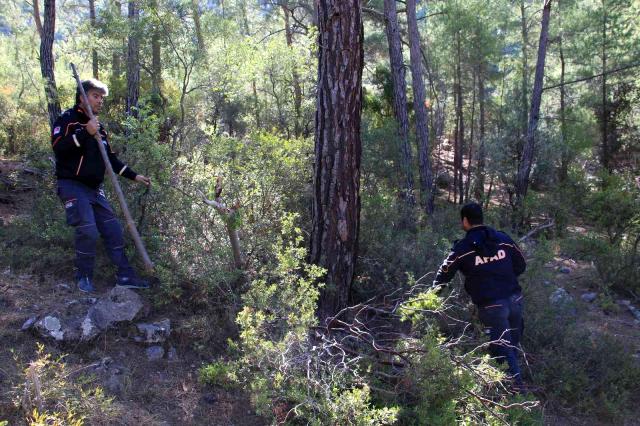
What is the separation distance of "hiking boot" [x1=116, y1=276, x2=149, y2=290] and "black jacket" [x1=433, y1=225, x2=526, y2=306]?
253 cm

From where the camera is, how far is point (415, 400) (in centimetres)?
339

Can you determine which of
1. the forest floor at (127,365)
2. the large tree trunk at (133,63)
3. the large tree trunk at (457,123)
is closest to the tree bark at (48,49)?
the large tree trunk at (133,63)

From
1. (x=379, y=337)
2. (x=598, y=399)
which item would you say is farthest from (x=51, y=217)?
(x=598, y=399)

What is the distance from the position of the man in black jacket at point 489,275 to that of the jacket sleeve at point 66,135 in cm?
324

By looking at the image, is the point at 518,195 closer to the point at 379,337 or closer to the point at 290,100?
the point at 290,100

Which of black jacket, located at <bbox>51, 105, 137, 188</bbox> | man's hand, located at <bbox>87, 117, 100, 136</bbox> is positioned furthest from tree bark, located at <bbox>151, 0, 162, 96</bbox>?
man's hand, located at <bbox>87, 117, 100, 136</bbox>

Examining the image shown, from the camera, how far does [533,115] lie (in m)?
12.8

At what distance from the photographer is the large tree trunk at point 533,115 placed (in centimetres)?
1219

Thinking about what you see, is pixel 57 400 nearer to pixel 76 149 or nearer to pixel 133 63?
pixel 76 149

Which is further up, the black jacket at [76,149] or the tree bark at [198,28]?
the tree bark at [198,28]

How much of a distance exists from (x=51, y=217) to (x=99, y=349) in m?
2.02

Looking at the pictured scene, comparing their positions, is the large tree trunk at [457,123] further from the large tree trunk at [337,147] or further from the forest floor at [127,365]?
the forest floor at [127,365]

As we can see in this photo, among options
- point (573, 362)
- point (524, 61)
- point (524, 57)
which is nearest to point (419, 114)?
point (573, 362)

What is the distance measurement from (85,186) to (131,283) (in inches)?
36.9
